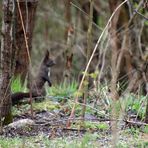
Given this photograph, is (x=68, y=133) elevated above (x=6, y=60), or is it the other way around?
(x=6, y=60)

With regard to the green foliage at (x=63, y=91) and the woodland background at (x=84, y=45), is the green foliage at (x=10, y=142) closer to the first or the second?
the woodland background at (x=84, y=45)

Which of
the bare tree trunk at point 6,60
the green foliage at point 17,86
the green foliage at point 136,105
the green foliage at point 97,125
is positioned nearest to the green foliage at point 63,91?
the green foliage at point 17,86

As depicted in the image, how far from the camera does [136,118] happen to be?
6504 mm

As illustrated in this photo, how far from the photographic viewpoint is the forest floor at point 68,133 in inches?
215

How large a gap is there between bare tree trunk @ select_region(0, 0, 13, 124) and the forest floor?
223 millimetres

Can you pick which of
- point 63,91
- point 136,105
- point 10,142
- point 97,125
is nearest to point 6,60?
point 10,142

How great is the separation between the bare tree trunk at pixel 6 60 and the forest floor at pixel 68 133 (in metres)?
0.22

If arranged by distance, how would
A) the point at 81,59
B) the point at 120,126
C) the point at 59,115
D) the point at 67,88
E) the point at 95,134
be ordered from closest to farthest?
the point at 95,134 → the point at 120,126 → the point at 59,115 → the point at 67,88 → the point at 81,59

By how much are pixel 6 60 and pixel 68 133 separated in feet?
3.24

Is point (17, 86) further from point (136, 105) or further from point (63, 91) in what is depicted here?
point (136, 105)

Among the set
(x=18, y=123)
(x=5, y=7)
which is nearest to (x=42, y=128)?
(x=18, y=123)

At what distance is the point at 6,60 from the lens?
6.16m

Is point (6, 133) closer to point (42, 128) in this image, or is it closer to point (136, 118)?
point (42, 128)

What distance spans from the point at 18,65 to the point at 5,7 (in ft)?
10.1
